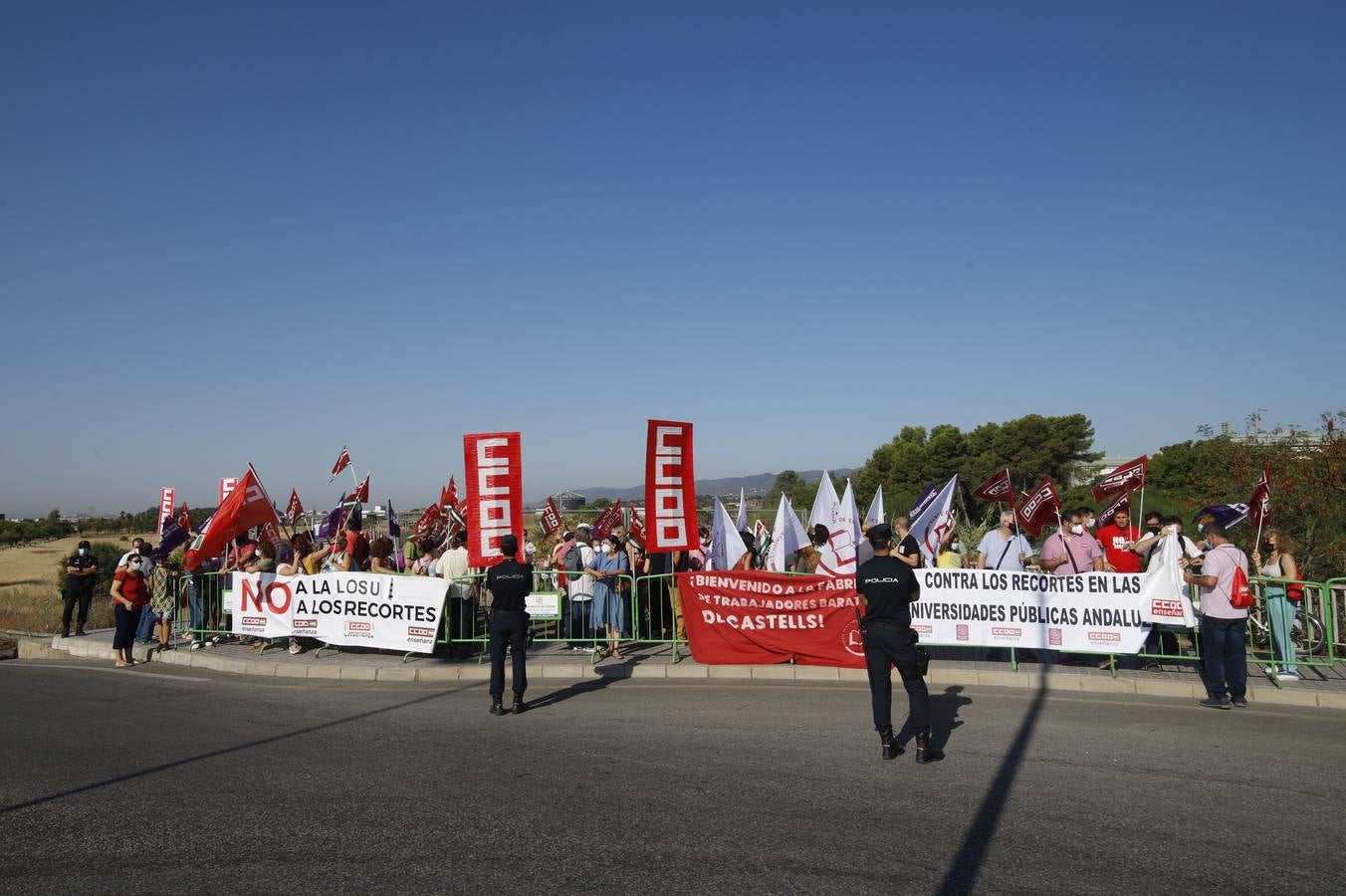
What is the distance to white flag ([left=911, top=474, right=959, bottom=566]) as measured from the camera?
14758 millimetres

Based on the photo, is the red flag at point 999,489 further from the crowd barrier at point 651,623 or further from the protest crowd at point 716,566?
the crowd barrier at point 651,623

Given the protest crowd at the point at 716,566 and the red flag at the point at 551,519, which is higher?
the red flag at the point at 551,519

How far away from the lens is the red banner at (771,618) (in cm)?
1143

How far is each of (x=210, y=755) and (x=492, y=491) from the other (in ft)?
17.6

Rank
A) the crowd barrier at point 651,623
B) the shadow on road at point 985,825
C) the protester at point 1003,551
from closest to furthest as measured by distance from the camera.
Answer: the shadow on road at point 985,825
the crowd barrier at point 651,623
the protester at point 1003,551

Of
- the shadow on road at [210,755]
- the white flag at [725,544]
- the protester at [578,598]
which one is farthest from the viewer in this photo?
the white flag at [725,544]

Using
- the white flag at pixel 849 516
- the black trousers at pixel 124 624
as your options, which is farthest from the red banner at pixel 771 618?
the black trousers at pixel 124 624

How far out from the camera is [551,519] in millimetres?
20453

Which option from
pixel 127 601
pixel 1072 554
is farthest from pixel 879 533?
pixel 127 601

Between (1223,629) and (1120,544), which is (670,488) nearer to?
(1120,544)

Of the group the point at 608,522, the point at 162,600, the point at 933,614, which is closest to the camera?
the point at 933,614

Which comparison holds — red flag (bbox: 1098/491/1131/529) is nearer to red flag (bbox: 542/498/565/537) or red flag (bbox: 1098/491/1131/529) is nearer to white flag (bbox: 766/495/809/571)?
Result: white flag (bbox: 766/495/809/571)

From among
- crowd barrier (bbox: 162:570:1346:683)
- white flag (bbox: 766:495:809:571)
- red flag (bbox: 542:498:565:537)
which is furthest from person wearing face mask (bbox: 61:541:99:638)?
white flag (bbox: 766:495:809:571)

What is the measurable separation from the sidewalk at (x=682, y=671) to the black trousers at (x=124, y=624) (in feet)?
A: 2.25
